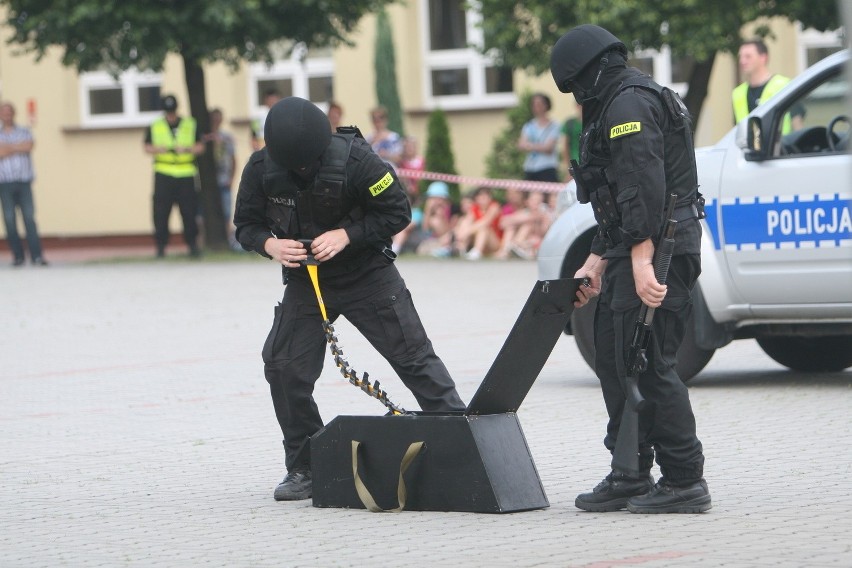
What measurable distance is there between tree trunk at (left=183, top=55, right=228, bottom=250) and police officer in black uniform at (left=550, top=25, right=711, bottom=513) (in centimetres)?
1662

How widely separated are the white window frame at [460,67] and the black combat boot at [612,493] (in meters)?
21.0

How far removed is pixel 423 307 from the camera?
15.3m

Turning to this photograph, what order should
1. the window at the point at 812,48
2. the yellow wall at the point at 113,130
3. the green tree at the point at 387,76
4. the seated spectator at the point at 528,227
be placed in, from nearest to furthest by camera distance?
the seated spectator at the point at 528,227
the window at the point at 812,48
the green tree at the point at 387,76
the yellow wall at the point at 113,130

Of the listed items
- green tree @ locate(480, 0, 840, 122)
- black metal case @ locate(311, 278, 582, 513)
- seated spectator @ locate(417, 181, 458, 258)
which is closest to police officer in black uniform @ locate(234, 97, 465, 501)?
black metal case @ locate(311, 278, 582, 513)

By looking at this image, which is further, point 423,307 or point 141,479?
point 423,307

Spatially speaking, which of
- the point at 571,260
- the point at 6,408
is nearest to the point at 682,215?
the point at 571,260

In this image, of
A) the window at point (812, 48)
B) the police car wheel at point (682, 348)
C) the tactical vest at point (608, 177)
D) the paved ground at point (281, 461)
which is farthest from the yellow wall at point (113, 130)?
the tactical vest at point (608, 177)

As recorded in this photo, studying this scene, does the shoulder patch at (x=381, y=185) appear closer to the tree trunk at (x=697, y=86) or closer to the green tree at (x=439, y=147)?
the tree trunk at (x=697, y=86)

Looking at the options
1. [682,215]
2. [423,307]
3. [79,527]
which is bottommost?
[423,307]

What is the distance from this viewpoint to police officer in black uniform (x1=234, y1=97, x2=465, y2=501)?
6.68m

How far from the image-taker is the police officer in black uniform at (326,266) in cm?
668

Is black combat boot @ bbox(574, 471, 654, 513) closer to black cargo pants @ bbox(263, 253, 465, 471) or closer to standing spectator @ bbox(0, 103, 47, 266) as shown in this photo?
black cargo pants @ bbox(263, 253, 465, 471)

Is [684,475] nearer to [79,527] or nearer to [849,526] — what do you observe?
[849,526]

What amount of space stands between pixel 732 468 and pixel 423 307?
8121mm
